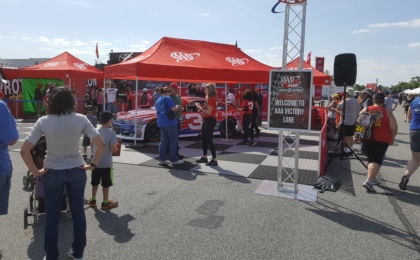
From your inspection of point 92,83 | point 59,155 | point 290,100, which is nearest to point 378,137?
point 290,100

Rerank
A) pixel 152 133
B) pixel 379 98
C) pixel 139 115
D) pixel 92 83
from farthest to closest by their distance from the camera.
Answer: pixel 92 83 → pixel 152 133 → pixel 139 115 → pixel 379 98

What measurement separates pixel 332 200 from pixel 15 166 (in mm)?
6368

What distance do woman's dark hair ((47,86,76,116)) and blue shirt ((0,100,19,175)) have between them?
1.76ft

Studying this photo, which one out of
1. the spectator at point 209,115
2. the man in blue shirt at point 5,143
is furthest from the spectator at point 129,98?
the man in blue shirt at point 5,143

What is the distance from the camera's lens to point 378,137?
5.98 meters

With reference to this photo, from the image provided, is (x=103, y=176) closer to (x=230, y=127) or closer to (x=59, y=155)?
(x=59, y=155)

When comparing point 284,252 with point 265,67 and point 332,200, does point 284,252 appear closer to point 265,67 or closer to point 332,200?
point 332,200

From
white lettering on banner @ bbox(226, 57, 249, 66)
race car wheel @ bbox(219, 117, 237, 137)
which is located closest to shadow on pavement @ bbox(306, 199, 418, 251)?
white lettering on banner @ bbox(226, 57, 249, 66)

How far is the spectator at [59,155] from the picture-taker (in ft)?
9.19

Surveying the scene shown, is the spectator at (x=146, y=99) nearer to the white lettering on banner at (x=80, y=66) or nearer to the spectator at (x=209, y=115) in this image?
the white lettering on banner at (x=80, y=66)

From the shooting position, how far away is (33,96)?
17.6 meters

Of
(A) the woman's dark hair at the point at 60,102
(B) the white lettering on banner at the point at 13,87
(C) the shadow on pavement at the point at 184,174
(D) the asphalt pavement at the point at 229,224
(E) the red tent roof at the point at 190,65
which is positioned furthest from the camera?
(B) the white lettering on banner at the point at 13,87

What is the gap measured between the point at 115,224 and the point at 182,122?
6889 millimetres

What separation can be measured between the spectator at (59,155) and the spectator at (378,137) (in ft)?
16.0
